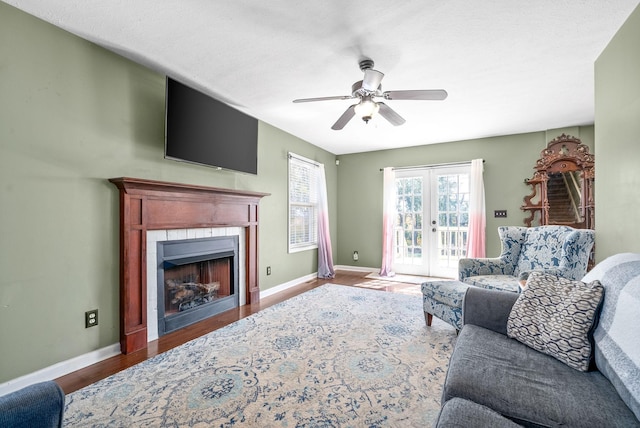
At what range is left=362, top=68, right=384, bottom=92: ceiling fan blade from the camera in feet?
7.37

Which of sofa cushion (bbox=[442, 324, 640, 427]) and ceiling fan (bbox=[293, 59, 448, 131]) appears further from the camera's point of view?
ceiling fan (bbox=[293, 59, 448, 131])

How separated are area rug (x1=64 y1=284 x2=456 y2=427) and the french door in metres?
2.50

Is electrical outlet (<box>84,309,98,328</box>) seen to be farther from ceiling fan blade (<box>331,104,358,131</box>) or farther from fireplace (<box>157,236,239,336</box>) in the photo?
ceiling fan blade (<box>331,104,358,131</box>)

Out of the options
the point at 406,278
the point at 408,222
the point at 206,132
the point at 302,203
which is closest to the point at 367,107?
the point at 206,132

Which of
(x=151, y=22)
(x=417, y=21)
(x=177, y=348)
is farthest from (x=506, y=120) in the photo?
(x=177, y=348)

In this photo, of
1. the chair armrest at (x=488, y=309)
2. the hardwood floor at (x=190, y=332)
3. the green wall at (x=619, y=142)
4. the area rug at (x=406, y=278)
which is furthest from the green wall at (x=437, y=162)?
the chair armrest at (x=488, y=309)

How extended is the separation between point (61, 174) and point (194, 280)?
5.09 ft

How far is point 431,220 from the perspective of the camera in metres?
5.19

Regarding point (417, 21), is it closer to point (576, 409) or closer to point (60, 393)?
point (576, 409)

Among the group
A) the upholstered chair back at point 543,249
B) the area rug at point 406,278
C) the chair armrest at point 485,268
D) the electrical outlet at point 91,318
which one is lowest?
the area rug at point 406,278

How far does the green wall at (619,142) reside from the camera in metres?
1.87

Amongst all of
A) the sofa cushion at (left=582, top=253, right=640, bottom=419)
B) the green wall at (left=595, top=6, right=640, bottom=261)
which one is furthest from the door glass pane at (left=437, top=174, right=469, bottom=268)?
the sofa cushion at (left=582, top=253, right=640, bottom=419)

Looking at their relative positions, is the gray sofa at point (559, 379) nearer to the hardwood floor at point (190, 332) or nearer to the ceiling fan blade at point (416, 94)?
the ceiling fan blade at point (416, 94)

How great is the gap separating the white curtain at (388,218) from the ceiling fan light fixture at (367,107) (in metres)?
2.97
